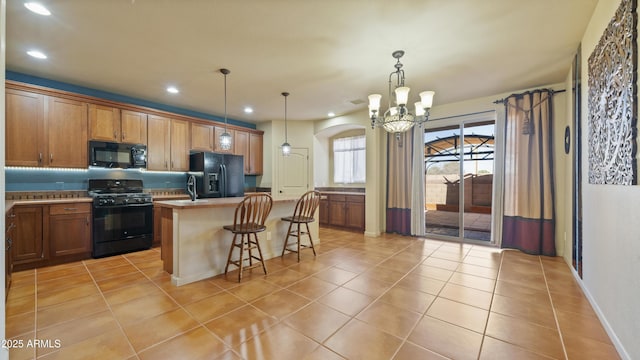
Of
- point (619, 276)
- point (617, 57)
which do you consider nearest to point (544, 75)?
point (617, 57)

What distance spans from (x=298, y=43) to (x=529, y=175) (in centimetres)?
394

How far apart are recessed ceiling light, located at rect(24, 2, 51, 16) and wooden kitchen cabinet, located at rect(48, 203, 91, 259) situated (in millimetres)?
2403

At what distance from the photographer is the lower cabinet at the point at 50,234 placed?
314 centimetres

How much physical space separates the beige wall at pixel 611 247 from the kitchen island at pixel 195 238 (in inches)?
131

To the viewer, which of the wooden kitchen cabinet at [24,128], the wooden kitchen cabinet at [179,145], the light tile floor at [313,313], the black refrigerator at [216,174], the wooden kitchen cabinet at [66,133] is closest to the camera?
the light tile floor at [313,313]

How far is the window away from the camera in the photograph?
20.6ft

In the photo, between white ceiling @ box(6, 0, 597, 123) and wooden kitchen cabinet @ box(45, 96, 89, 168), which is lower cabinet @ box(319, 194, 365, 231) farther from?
wooden kitchen cabinet @ box(45, 96, 89, 168)

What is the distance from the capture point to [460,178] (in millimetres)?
4660

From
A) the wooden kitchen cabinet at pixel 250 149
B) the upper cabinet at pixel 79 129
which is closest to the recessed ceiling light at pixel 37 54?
the upper cabinet at pixel 79 129

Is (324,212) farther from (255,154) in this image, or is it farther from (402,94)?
(402,94)

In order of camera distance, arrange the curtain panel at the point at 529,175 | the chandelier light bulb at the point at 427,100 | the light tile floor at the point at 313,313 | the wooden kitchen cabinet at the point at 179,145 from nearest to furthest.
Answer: the light tile floor at the point at 313,313
the chandelier light bulb at the point at 427,100
the curtain panel at the point at 529,175
the wooden kitchen cabinet at the point at 179,145

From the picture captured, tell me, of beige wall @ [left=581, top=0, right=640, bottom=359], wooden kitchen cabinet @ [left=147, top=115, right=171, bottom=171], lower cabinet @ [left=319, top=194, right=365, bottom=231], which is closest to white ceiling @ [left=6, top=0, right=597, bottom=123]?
beige wall @ [left=581, top=0, right=640, bottom=359]

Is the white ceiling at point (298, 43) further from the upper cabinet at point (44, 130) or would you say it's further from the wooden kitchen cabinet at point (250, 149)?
the wooden kitchen cabinet at point (250, 149)

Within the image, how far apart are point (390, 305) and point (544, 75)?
3.78 metres
